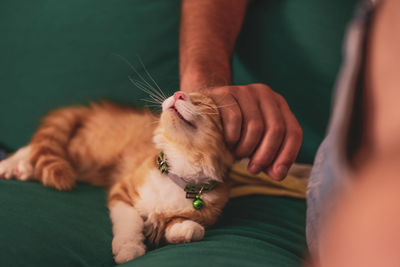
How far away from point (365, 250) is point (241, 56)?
1.18m

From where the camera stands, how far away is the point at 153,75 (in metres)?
1.21

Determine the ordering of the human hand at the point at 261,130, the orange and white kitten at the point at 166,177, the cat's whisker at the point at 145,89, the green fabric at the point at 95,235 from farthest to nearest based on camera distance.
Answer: the cat's whisker at the point at 145,89 → the orange and white kitten at the point at 166,177 → the human hand at the point at 261,130 → the green fabric at the point at 95,235

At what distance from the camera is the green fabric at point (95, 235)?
2.05 feet

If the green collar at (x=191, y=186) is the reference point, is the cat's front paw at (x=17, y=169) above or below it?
below

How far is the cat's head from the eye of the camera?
0.86 metres

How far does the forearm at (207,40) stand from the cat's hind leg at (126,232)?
1.31 ft

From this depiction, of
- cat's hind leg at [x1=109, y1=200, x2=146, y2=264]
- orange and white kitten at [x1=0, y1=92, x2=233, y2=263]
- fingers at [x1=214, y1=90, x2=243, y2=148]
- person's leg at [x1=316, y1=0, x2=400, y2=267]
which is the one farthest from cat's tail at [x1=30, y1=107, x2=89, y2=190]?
person's leg at [x1=316, y1=0, x2=400, y2=267]

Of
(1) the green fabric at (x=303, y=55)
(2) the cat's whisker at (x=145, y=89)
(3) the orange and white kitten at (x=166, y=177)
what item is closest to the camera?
(3) the orange and white kitten at (x=166, y=177)

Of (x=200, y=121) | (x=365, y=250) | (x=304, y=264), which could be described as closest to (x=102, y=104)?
(x=200, y=121)

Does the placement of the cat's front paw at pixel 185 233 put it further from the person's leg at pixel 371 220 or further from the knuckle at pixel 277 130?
the person's leg at pixel 371 220

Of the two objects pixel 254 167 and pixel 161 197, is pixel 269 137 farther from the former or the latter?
pixel 161 197

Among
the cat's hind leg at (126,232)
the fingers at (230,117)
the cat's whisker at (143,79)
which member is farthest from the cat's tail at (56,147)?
the fingers at (230,117)

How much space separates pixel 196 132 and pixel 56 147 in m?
0.62

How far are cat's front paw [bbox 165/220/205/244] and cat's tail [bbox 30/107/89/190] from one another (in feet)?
1.21
